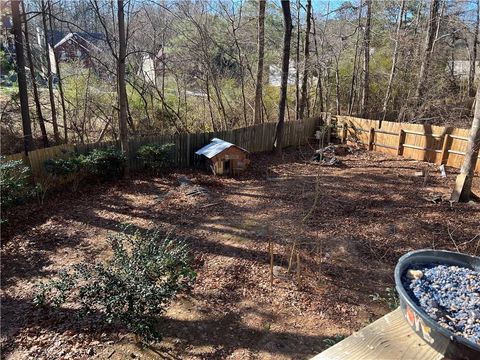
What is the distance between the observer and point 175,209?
274 inches

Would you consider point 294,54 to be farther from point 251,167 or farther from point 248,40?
point 251,167

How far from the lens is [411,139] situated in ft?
36.2

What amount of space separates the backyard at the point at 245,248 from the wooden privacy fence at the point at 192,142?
765 mm

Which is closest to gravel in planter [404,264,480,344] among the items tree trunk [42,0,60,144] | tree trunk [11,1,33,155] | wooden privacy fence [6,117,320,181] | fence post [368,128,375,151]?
wooden privacy fence [6,117,320,181]

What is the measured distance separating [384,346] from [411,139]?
11.4 meters

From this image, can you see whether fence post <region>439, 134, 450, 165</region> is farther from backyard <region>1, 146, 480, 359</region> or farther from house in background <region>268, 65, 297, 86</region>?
house in background <region>268, 65, 297, 86</region>

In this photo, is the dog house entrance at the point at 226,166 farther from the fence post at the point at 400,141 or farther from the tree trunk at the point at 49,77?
the fence post at the point at 400,141

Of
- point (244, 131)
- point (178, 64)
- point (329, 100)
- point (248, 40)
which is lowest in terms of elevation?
point (244, 131)

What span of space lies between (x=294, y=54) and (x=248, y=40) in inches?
93.0

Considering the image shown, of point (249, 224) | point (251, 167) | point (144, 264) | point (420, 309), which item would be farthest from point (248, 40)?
point (420, 309)

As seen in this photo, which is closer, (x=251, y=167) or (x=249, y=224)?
(x=249, y=224)

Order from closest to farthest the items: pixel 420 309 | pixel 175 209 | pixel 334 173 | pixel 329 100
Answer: pixel 420 309 < pixel 175 209 < pixel 334 173 < pixel 329 100

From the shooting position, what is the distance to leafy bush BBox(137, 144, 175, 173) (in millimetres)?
8845

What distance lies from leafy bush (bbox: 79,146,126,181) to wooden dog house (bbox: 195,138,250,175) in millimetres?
2238
